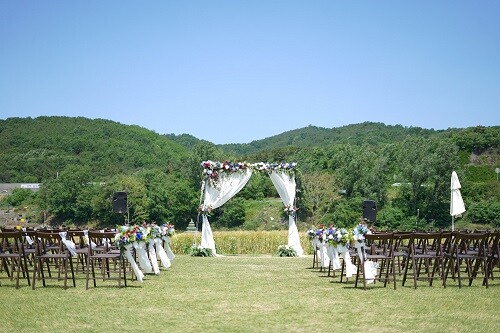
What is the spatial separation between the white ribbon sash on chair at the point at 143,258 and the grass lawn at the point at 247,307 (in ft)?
1.27

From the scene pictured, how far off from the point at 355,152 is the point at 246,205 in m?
11.2

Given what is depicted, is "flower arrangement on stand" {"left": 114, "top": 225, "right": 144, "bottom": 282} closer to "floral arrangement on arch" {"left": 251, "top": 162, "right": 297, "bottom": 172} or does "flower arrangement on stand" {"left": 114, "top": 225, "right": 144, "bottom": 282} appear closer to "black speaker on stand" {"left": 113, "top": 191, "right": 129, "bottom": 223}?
"black speaker on stand" {"left": 113, "top": 191, "right": 129, "bottom": 223}

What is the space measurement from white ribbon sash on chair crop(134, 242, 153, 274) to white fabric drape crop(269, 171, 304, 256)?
8393 mm

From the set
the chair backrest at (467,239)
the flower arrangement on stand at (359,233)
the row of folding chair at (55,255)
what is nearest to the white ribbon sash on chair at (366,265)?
the flower arrangement on stand at (359,233)

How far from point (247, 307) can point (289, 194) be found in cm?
1267

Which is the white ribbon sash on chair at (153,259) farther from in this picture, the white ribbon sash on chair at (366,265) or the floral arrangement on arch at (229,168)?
the floral arrangement on arch at (229,168)

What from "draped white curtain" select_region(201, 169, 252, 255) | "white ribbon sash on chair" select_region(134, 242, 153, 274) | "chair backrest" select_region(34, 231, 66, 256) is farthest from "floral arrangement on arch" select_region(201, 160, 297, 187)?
"white ribbon sash on chair" select_region(134, 242, 153, 274)

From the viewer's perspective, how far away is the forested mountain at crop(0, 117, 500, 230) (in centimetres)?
5447

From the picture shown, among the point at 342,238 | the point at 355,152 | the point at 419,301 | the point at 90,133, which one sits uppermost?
the point at 90,133

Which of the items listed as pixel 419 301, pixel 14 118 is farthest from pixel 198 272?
pixel 14 118

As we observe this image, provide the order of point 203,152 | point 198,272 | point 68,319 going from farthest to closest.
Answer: point 203,152 → point 198,272 → point 68,319

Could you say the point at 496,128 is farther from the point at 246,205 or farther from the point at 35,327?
the point at 35,327

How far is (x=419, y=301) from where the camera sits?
950cm

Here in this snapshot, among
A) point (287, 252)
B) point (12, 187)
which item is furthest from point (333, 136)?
point (287, 252)
